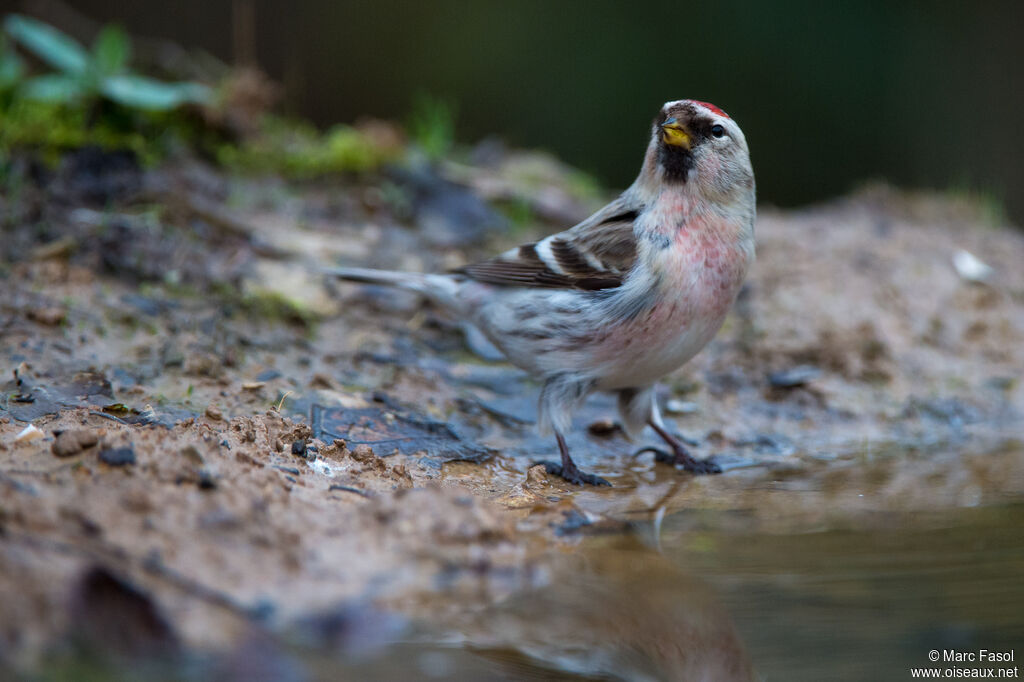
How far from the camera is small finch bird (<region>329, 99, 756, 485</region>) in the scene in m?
3.84

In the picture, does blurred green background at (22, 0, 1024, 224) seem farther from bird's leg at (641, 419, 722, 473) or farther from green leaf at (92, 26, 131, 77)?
bird's leg at (641, 419, 722, 473)

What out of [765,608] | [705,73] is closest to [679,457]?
[765,608]

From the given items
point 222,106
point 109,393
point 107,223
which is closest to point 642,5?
point 222,106

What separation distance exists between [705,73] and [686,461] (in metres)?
7.53

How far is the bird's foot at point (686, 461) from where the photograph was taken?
4051 millimetres

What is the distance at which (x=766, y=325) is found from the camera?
522 cm

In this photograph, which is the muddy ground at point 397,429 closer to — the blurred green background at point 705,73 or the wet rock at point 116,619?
the wet rock at point 116,619

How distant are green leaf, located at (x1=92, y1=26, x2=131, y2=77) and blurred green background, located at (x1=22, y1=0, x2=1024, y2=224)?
4.97m

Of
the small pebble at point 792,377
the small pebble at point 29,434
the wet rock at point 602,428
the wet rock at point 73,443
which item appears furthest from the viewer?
the small pebble at point 792,377

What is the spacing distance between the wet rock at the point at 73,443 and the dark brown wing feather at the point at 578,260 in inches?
78.7

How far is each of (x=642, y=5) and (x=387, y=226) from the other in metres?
6.43

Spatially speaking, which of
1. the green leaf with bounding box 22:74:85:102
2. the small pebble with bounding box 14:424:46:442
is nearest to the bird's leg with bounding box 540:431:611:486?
the small pebble with bounding box 14:424:46:442

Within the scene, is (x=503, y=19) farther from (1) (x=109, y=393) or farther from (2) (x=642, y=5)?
(1) (x=109, y=393)

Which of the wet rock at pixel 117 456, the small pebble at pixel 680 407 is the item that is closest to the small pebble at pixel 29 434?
the wet rock at pixel 117 456
